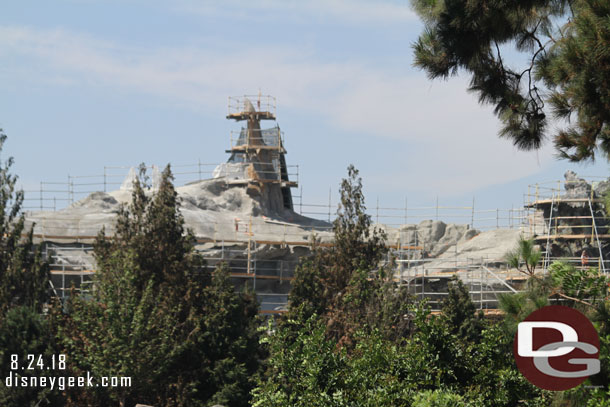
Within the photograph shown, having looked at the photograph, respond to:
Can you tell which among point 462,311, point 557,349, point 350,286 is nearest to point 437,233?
point 462,311

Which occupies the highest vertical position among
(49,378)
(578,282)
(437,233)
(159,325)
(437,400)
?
(437,233)

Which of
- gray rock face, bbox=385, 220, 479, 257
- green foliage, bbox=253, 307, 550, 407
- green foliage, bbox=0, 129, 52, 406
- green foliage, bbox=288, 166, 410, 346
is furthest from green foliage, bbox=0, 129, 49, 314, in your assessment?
gray rock face, bbox=385, 220, 479, 257

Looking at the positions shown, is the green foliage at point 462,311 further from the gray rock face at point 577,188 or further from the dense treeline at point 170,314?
the gray rock face at point 577,188

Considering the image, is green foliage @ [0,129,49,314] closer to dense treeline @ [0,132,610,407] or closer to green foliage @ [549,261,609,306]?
dense treeline @ [0,132,610,407]

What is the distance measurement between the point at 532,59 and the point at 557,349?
16.5 feet

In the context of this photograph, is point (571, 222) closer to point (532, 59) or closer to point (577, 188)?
point (577, 188)

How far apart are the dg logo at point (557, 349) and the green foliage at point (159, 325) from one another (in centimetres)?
1605

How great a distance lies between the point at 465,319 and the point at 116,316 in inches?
455

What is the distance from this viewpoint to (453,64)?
41.8 ft

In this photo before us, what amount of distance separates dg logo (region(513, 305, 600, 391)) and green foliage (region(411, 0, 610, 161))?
2.54 meters

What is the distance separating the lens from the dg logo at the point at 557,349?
906 cm

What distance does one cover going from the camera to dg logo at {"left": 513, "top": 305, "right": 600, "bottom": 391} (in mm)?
9062

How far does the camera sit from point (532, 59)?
1276 cm

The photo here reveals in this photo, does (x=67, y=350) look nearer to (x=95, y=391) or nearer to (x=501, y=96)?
(x=95, y=391)
